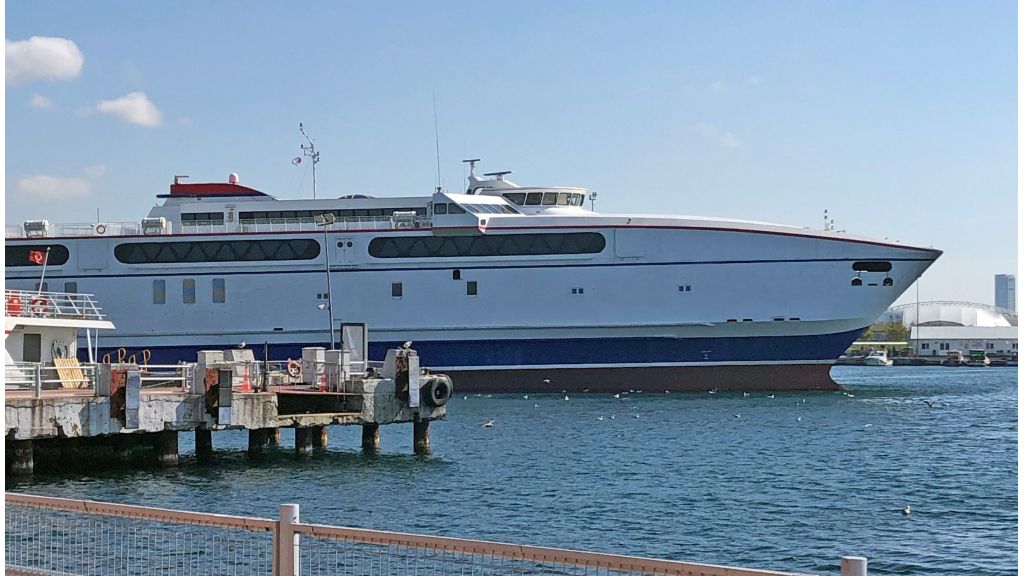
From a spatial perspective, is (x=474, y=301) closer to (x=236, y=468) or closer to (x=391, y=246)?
(x=391, y=246)

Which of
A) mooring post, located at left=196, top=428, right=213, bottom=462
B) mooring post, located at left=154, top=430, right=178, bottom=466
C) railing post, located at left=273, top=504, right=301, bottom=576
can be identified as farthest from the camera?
mooring post, located at left=196, top=428, right=213, bottom=462

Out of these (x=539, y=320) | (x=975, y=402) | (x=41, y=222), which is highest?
(x=41, y=222)

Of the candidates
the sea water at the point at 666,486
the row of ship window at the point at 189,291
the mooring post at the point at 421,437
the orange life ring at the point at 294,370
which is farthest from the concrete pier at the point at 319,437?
the row of ship window at the point at 189,291

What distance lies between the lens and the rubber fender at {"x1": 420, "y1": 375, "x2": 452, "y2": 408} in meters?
30.7

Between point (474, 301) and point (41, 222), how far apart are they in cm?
1869

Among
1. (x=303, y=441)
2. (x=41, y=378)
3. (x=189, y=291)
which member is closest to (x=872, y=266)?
(x=189, y=291)

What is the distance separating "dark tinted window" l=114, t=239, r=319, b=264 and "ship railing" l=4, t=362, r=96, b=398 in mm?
21915

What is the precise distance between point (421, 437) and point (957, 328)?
130 meters

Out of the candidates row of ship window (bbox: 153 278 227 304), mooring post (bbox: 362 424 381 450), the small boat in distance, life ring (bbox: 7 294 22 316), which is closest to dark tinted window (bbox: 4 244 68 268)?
row of ship window (bbox: 153 278 227 304)

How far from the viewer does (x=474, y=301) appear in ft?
172

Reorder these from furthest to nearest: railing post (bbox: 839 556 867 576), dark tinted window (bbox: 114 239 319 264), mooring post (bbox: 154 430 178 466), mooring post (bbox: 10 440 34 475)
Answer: dark tinted window (bbox: 114 239 319 264), mooring post (bbox: 154 430 178 466), mooring post (bbox: 10 440 34 475), railing post (bbox: 839 556 867 576)

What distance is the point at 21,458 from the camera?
24594mm

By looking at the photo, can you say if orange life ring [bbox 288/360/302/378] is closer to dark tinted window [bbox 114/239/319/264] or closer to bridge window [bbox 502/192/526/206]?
dark tinted window [bbox 114/239/319/264]

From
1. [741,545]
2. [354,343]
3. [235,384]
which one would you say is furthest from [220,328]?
[741,545]
